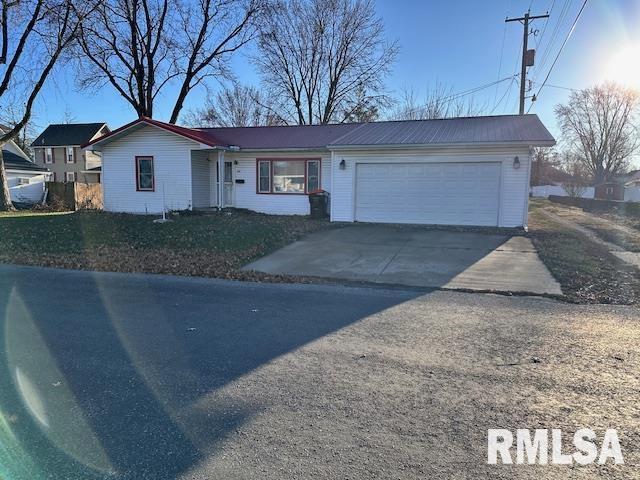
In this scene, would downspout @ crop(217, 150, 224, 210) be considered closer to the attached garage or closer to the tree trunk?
the attached garage

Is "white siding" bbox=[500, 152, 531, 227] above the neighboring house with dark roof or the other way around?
the other way around

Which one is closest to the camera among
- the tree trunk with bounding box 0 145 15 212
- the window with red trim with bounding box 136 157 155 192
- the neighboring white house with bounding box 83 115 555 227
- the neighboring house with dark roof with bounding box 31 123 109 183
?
the neighboring white house with bounding box 83 115 555 227

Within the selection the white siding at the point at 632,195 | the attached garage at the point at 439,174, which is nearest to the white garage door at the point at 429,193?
the attached garage at the point at 439,174

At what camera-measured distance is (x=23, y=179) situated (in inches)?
1134

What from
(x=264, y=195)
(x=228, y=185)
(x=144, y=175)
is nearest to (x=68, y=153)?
(x=144, y=175)

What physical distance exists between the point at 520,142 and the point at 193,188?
39.7ft

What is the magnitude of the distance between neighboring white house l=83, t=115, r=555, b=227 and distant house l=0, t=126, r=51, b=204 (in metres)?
13.8

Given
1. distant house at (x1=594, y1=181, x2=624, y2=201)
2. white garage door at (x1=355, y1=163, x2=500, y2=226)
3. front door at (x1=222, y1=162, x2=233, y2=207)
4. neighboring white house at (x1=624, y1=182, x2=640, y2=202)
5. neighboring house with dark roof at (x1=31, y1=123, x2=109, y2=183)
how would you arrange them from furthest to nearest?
distant house at (x1=594, y1=181, x2=624, y2=201) → neighboring white house at (x1=624, y1=182, x2=640, y2=202) → neighboring house with dark roof at (x1=31, y1=123, x2=109, y2=183) → front door at (x1=222, y1=162, x2=233, y2=207) → white garage door at (x1=355, y1=163, x2=500, y2=226)

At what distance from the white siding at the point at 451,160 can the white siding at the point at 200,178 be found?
597 cm

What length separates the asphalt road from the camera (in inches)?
103

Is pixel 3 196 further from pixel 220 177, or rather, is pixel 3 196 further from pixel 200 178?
pixel 220 177

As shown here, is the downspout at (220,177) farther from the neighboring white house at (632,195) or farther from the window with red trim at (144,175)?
the neighboring white house at (632,195)

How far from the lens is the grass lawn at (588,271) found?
6723 millimetres

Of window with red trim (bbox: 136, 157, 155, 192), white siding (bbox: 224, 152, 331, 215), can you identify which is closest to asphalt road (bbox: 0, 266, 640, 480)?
white siding (bbox: 224, 152, 331, 215)
